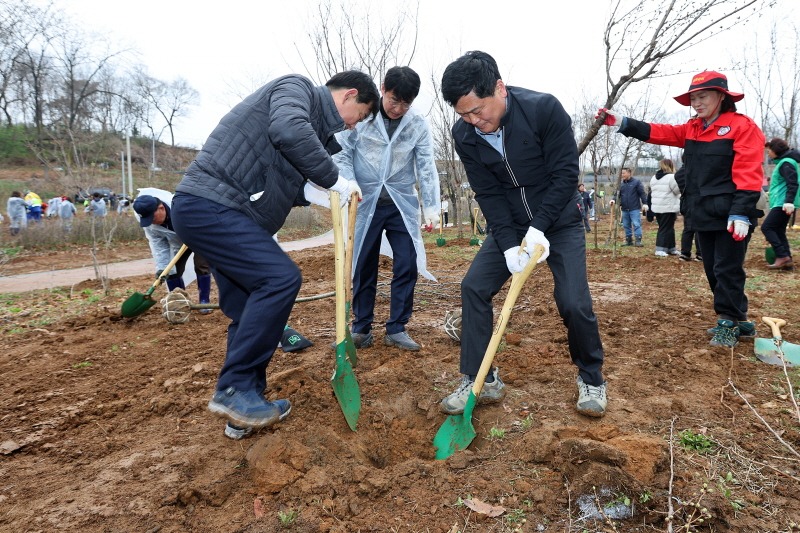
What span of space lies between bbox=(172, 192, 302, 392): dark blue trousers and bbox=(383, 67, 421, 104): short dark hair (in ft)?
4.86

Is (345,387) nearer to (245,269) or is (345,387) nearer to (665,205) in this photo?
(245,269)

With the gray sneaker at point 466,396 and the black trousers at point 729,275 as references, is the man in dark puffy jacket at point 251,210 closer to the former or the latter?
the gray sneaker at point 466,396

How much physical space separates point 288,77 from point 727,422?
102 inches

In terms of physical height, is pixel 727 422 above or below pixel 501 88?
below

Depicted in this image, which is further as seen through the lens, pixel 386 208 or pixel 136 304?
pixel 136 304

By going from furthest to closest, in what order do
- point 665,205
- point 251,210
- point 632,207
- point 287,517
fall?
1. point 632,207
2. point 665,205
3. point 251,210
4. point 287,517

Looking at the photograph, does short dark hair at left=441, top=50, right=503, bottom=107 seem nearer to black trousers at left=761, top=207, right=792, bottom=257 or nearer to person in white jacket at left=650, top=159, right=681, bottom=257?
black trousers at left=761, top=207, right=792, bottom=257

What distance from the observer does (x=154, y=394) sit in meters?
3.09

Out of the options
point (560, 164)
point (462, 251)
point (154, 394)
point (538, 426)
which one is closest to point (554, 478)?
point (538, 426)

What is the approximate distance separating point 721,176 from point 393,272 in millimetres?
2275

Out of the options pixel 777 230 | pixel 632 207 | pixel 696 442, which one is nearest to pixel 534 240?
pixel 696 442

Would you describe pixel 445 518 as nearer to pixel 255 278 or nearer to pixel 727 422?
pixel 255 278

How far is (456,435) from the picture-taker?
2.42 meters

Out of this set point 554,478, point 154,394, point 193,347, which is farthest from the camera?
point 193,347
